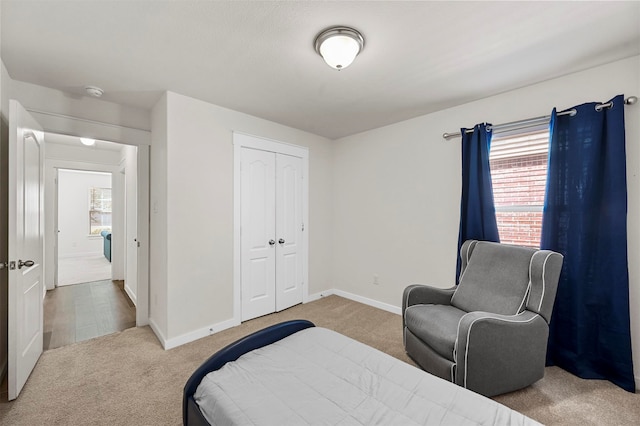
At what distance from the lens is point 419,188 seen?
3.41 m

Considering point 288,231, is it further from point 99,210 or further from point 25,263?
point 99,210

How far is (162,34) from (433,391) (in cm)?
256

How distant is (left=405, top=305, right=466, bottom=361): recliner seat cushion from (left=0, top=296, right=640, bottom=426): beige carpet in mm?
443

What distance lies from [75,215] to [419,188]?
959 centimetres

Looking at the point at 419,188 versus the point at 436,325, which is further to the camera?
the point at 419,188

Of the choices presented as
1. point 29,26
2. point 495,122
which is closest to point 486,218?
point 495,122

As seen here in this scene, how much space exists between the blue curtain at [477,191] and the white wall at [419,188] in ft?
0.58

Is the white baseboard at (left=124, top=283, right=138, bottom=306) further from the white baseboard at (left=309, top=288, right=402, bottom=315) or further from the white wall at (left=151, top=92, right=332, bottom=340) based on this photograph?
the white baseboard at (left=309, top=288, right=402, bottom=315)

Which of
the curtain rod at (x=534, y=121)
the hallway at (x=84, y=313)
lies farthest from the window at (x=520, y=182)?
the hallway at (x=84, y=313)

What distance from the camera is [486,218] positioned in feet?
9.02

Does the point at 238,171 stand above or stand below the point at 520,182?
above

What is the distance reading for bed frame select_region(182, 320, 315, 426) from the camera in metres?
1.32

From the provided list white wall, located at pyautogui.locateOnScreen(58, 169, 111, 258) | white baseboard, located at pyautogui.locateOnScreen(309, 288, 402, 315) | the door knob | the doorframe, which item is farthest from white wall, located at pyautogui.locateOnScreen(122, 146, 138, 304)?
white wall, located at pyautogui.locateOnScreen(58, 169, 111, 258)

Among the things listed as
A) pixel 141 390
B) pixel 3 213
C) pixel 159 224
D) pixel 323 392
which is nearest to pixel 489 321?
pixel 323 392
